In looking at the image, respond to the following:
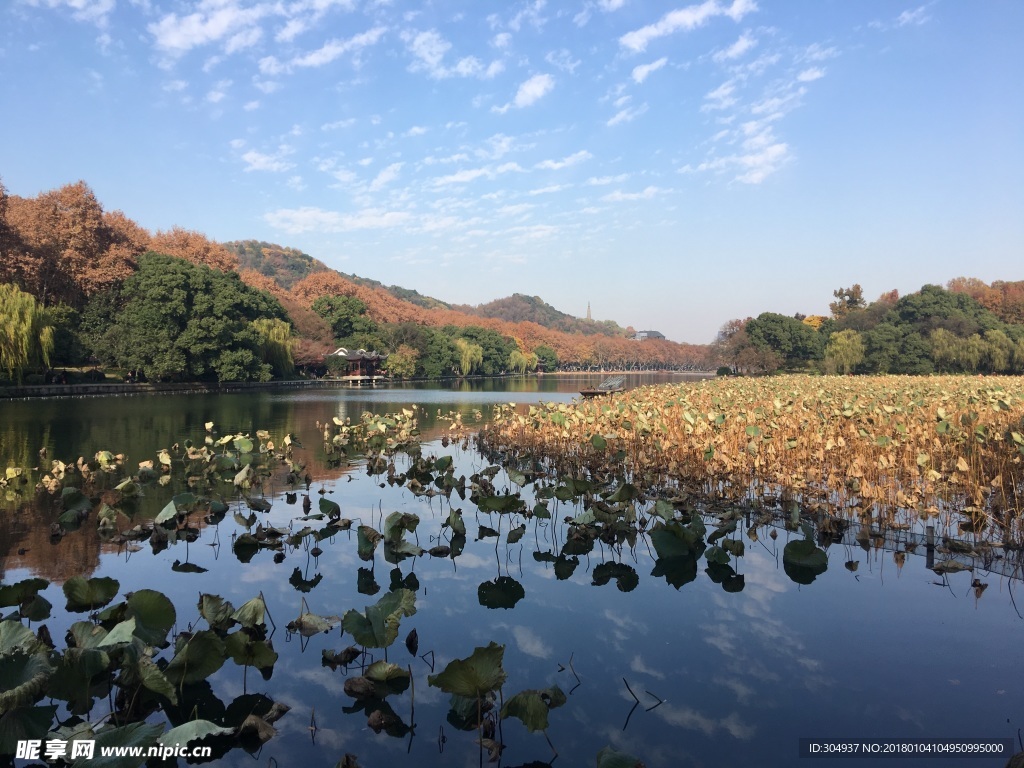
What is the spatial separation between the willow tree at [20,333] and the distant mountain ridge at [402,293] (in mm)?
86889

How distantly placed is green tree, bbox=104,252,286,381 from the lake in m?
29.9

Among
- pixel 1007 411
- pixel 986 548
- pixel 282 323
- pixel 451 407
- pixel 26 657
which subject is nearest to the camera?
pixel 26 657

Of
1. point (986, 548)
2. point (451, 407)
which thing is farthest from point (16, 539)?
point (451, 407)

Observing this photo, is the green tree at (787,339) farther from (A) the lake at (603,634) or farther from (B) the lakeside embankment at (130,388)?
(A) the lake at (603,634)

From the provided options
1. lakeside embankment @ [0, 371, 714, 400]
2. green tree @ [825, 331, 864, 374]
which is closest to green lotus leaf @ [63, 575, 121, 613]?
lakeside embankment @ [0, 371, 714, 400]

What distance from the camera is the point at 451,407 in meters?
28.6

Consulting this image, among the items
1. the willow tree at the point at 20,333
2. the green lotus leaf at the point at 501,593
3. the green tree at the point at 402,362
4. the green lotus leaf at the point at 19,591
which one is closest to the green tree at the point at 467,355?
the green tree at the point at 402,362

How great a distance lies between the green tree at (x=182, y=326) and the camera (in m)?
35.2

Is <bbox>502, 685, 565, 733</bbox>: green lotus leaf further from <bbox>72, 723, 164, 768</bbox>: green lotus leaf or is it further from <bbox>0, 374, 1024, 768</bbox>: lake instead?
<bbox>72, 723, 164, 768</bbox>: green lotus leaf

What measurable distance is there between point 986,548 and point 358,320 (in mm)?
58338

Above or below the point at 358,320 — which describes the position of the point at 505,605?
below

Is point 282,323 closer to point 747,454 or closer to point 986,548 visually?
point 747,454

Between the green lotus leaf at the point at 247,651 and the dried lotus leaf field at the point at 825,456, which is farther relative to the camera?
the dried lotus leaf field at the point at 825,456

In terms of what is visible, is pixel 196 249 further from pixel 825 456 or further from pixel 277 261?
pixel 277 261
